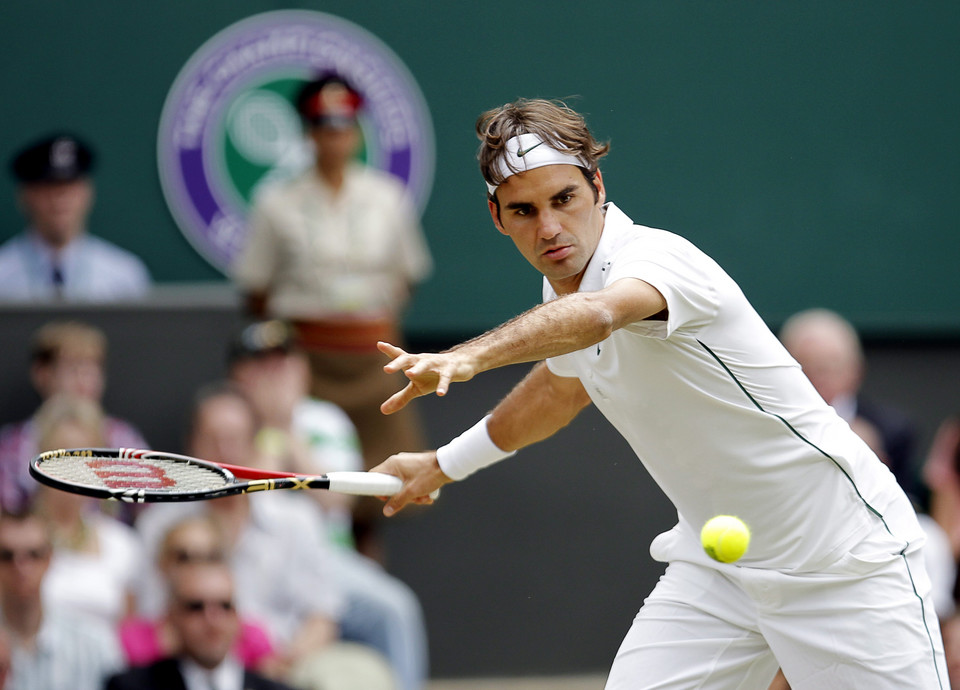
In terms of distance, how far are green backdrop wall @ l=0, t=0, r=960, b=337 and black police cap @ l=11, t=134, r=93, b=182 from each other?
48 cm

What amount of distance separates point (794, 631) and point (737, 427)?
1.57 feet

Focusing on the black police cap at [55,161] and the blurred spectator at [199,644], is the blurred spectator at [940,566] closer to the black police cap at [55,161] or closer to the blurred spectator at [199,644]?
the blurred spectator at [199,644]

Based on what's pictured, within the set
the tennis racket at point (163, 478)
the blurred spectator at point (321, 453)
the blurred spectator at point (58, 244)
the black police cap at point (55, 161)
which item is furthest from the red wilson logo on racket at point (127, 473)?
the black police cap at point (55, 161)

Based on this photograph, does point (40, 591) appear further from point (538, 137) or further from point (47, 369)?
point (538, 137)

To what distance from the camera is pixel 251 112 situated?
676 centimetres

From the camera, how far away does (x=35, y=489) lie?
221 inches

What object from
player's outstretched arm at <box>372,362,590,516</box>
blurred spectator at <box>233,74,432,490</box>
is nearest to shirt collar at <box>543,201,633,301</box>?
player's outstretched arm at <box>372,362,590,516</box>

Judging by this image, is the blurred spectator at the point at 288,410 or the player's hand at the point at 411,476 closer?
the player's hand at the point at 411,476

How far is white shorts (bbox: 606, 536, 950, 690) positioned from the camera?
3.09 m

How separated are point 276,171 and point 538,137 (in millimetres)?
3853

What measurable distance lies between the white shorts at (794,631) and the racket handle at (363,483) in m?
0.65

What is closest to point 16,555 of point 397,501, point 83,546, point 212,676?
point 83,546

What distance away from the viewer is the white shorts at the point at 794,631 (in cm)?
309

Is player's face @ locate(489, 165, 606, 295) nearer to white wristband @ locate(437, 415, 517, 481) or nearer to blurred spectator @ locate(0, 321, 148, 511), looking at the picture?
white wristband @ locate(437, 415, 517, 481)
